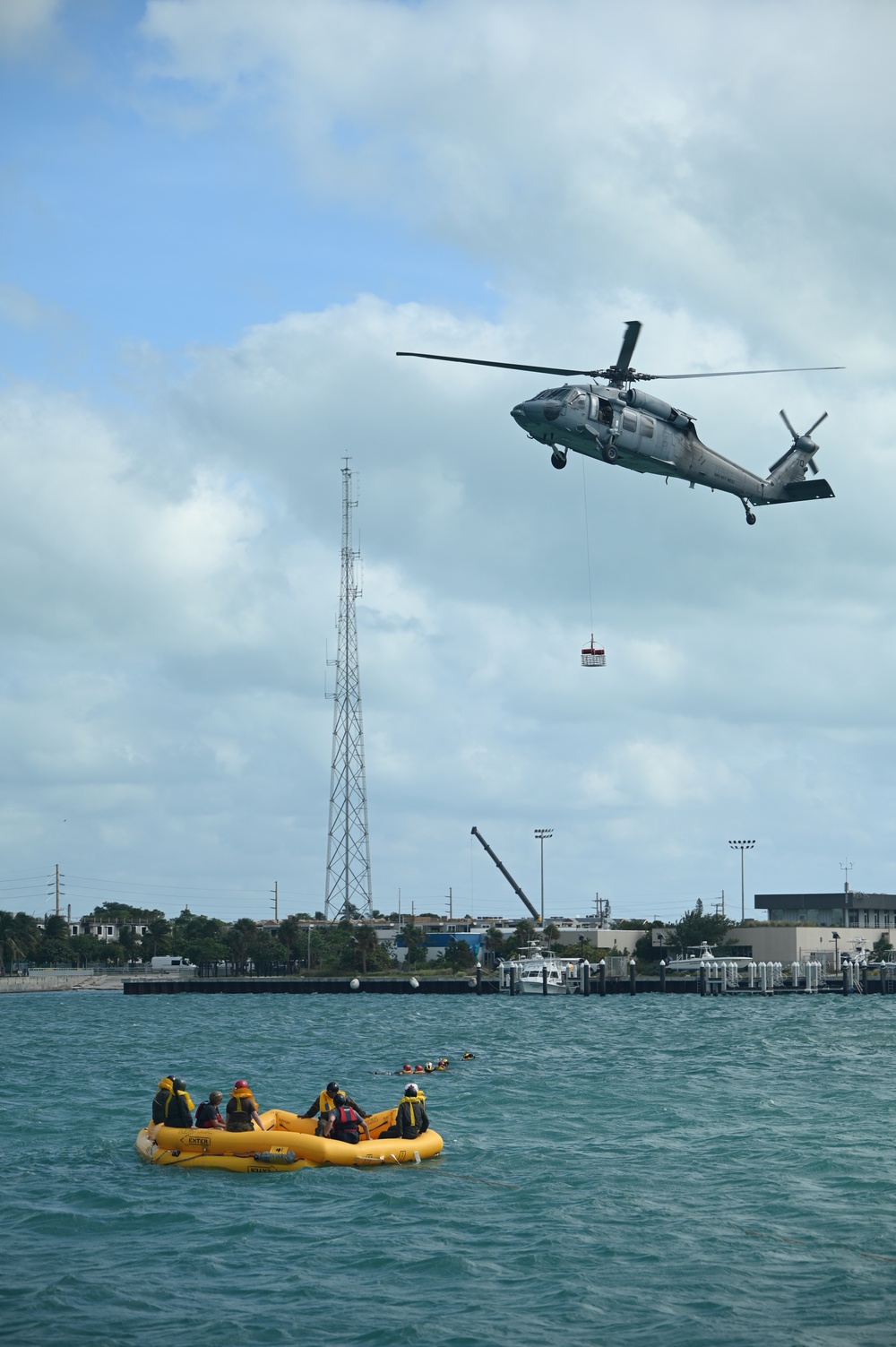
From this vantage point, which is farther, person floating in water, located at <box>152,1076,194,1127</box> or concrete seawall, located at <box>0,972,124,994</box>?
concrete seawall, located at <box>0,972,124,994</box>

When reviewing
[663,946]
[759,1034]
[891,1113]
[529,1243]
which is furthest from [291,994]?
[529,1243]

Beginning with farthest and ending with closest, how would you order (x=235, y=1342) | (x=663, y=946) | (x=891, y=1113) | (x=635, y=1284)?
(x=663, y=946)
(x=891, y=1113)
(x=635, y=1284)
(x=235, y=1342)

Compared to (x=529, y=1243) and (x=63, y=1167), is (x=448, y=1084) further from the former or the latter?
(x=529, y=1243)

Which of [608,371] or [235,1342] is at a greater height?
[608,371]

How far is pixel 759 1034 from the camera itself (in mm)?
85000

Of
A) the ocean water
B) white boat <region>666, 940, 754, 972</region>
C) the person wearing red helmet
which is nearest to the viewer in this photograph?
the ocean water

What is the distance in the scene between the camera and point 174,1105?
37188mm

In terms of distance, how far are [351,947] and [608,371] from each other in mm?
148139

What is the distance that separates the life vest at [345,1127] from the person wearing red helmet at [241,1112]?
2.10 meters

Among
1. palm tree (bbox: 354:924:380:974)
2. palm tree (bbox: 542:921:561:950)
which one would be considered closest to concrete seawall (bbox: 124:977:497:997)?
palm tree (bbox: 354:924:380:974)

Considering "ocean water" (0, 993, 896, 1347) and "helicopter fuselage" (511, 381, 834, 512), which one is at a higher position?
"helicopter fuselage" (511, 381, 834, 512)

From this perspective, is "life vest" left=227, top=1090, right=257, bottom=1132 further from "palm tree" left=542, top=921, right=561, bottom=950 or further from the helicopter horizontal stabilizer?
"palm tree" left=542, top=921, right=561, bottom=950

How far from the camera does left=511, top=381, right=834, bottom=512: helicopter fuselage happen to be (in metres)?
48.4

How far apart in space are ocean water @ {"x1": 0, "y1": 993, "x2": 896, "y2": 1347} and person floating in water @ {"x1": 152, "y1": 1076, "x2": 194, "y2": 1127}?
5.08 feet
